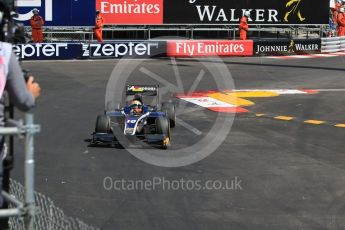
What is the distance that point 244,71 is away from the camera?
2378 centimetres

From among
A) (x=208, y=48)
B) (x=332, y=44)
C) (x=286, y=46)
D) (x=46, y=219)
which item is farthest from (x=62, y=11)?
(x=46, y=219)

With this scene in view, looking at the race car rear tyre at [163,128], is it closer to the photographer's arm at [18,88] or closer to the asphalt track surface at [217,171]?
the asphalt track surface at [217,171]

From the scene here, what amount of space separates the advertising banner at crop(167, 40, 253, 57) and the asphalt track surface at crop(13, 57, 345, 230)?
32.6 feet

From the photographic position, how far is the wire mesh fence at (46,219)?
588 cm

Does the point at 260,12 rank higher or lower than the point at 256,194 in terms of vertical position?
higher

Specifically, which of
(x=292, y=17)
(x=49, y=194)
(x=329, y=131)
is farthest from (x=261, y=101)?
(x=292, y=17)

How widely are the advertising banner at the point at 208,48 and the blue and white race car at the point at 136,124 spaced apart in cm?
1503

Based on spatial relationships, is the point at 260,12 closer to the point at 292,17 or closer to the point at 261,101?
the point at 292,17

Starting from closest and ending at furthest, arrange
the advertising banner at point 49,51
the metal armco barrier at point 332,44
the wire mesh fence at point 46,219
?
the wire mesh fence at point 46,219 → the advertising banner at point 49,51 → the metal armco barrier at point 332,44

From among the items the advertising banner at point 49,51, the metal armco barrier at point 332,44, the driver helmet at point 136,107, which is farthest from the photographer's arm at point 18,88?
the metal armco barrier at point 332,44

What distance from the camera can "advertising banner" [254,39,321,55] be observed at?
96.2 ft

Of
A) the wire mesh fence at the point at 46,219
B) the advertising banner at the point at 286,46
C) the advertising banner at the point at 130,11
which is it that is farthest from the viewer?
the advertising banner at the point at 130,11

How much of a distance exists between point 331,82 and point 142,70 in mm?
6858

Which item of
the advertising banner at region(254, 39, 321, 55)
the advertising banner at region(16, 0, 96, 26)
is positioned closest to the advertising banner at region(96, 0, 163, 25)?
the advertising banner at region(16, 0, 96, 26)
